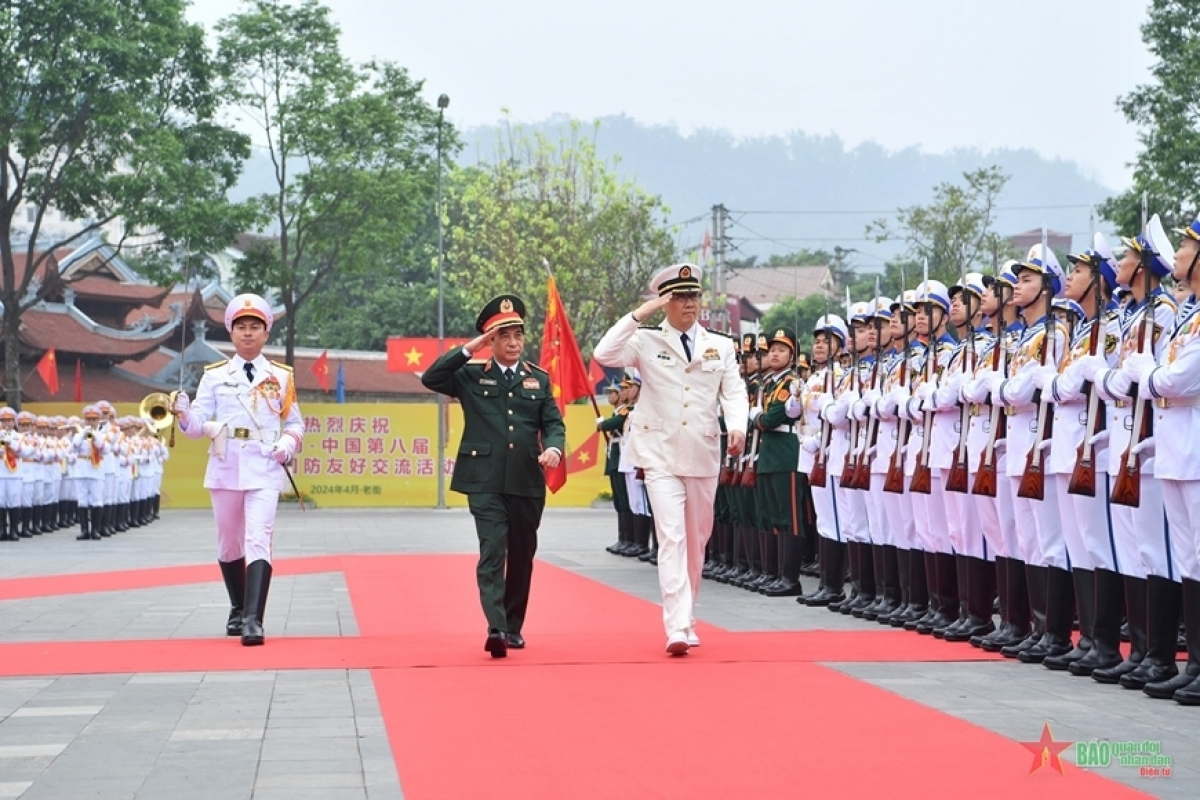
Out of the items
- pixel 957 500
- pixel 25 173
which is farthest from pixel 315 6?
pixel 957 500

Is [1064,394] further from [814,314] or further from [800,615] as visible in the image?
[814,314]

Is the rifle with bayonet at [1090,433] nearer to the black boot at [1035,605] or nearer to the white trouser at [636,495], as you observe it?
the black boot at [1035,605]

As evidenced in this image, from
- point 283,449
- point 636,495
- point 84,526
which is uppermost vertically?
point 283,449

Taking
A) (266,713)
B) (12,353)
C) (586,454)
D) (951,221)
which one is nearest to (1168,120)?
(586,454)

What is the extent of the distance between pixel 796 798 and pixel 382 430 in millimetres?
30583

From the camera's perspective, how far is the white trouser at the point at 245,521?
981cm

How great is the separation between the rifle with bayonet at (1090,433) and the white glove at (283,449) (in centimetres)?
423

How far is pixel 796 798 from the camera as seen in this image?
17.3ft

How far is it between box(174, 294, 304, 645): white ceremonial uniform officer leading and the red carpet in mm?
441

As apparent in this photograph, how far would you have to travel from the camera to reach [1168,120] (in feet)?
98.5

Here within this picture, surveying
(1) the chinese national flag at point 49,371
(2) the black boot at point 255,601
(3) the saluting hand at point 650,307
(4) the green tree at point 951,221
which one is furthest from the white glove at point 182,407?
(4) the green tree at point 951,221

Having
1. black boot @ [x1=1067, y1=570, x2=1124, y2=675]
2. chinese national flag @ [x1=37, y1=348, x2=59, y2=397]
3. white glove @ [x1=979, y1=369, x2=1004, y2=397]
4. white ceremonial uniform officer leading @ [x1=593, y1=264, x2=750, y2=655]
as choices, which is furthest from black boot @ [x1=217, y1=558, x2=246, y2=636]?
chinese national flag @ [x1=37, y1=348, x2=59, y2=397]

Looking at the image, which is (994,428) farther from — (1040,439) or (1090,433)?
(1090,433)

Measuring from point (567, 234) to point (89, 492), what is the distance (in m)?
27.2
